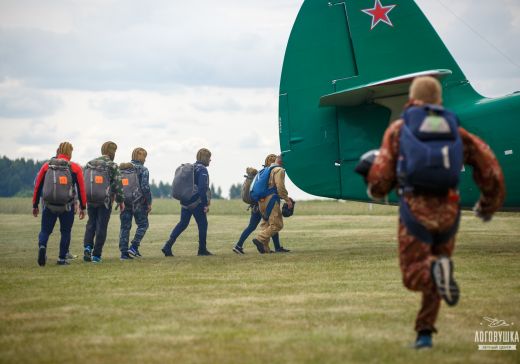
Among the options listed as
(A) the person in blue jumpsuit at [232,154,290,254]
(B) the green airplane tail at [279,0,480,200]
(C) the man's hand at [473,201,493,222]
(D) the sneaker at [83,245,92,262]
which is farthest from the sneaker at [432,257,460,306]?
(A) the person in blue jumpsuit at [232,154,290,254]

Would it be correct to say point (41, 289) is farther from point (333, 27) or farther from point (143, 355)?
point (333, 27)

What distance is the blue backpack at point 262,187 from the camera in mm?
16750

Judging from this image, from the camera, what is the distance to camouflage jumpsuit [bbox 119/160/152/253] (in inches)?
620

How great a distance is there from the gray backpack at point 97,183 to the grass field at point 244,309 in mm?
1130

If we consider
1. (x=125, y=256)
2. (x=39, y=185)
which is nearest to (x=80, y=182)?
(x=39, y=185)

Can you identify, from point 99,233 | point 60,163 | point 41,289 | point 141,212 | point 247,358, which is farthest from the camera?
point 141,212

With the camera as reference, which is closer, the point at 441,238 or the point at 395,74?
the point at 441,238

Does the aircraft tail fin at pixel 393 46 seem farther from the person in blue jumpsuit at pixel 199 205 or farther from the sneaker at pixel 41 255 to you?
the sneaker at pixel 41 255

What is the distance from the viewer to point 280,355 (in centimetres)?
639

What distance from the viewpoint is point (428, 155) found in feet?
20.8

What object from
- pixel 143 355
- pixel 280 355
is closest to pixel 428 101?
pixel 280 355

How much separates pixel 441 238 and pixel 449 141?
30.1 inches

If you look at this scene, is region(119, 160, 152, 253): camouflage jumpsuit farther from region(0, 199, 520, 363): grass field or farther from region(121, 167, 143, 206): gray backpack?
region(0, 199, 520, 363): grass field

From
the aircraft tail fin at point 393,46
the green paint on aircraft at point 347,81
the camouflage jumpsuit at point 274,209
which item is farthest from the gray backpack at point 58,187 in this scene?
the aircraft tail fin at point 393,46
